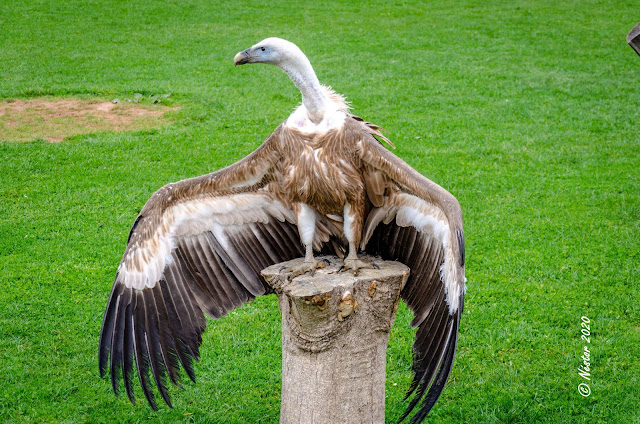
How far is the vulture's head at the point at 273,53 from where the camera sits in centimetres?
389

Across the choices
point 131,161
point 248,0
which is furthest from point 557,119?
point 248,0

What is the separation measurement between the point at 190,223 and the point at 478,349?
2.57 meters

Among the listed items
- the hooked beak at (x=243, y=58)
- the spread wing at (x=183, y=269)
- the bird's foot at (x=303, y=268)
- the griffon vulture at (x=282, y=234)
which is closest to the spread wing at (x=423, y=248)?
the griffon vulture at (x=282, y=234)

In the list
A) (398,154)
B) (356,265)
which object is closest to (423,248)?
(356,265)

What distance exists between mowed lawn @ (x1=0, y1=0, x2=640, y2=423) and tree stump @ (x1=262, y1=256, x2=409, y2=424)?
111 cm

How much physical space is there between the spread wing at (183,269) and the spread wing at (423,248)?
0.57 m

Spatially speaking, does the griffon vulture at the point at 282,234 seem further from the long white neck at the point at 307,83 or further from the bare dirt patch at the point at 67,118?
the bare dirt patch at the point at 67,118

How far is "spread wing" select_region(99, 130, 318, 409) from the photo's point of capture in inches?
165

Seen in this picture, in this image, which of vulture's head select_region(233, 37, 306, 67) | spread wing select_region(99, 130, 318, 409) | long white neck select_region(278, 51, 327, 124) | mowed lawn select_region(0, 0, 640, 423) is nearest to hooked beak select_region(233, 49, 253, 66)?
vulture's head select_region(233, 37, 306, 67)

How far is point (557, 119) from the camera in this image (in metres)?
10.7

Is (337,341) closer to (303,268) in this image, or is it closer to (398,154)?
(303,268)

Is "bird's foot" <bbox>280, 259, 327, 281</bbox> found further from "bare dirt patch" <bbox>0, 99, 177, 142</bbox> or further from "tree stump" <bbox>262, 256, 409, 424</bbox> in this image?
"bare dirt patch" <bbox>0, 99, 177, 142</bbox>

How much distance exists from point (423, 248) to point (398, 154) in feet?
17.3

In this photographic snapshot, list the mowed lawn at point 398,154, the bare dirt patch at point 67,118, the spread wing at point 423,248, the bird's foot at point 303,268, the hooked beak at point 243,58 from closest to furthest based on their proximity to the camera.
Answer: the spread wing at point 423,248 → the hooked beak at point 243,58 → the bird's foot at point 303,268 → the mowed lawn at point 398,154 → the bare dirt patch at point 67,118
